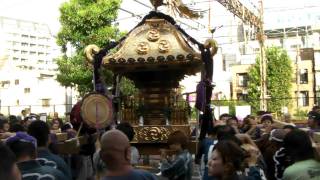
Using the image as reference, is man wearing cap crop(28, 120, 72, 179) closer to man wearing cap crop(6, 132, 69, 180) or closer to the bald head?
man wearing cap crop(6, 132, 69, 180)

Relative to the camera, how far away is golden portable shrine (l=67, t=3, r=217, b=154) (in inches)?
449

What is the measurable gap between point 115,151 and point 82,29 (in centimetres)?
2206

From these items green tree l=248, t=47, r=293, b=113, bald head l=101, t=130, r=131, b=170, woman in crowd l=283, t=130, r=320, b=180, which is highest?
green tree l=248, t=47, r=293, b=113

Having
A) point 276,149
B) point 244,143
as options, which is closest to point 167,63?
point 276,149

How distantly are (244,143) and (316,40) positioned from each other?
6825cm

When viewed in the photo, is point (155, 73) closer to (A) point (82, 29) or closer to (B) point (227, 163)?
(B) point (227, 163)

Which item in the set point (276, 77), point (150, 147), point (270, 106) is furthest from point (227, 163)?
point (276, 77)

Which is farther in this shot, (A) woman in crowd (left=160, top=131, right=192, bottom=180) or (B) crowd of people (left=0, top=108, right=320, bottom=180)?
(A) woman in crowd (left=160, top=131, right=192, bottom=180)

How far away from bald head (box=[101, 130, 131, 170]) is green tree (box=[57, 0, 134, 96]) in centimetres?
2117

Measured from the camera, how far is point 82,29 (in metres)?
25.2

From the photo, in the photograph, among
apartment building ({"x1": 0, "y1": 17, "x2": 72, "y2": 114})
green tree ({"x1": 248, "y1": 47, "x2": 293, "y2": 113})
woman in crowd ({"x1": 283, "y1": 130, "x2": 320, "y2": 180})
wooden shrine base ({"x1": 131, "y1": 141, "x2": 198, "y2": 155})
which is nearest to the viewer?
woman in crowd ({"x1": 283, "y1": 130, "x2": 320, "y2": 180})

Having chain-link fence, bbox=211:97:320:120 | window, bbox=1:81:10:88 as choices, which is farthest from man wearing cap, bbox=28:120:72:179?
window, bbox=1:81:10:88

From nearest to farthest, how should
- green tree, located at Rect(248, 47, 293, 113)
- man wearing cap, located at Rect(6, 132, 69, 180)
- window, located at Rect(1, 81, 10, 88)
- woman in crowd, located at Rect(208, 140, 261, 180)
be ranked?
woman in crowd, located at Rect(208, 140, 261, 180), man wearing cap, located at Rect(6, 132, 69, 180), green tree, located at Rect(248, 47, 293, 113), window, located at Rect(1, 81, 10, 88)

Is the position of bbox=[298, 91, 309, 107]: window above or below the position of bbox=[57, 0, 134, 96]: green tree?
below
